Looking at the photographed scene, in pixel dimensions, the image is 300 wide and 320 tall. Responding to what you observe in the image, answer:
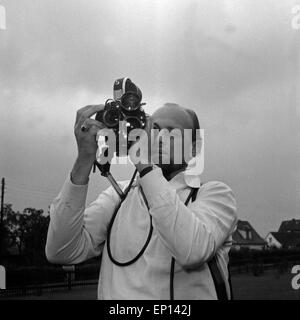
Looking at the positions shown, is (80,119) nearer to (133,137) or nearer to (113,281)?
(133,137)

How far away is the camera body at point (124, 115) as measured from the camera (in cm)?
98

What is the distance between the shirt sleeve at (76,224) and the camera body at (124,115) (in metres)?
0.13

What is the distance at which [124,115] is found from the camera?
0.97 meters

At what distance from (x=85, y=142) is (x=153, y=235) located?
228mm

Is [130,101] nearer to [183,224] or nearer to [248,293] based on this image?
[183,224]

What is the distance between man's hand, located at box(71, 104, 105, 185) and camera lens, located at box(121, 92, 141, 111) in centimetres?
5

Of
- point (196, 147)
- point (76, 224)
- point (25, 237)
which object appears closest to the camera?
point (76, 224)

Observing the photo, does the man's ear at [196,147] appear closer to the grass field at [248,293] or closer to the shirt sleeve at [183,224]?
the shirt sleeve at [183,224]

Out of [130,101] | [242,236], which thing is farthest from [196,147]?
[242,236]

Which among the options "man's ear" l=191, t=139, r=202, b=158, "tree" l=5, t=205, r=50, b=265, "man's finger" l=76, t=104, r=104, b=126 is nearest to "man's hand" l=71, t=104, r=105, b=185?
"man's finger" l=76, t=104, r=104, b=126

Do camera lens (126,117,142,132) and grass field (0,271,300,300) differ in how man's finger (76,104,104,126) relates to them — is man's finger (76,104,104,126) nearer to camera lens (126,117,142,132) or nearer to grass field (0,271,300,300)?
camera lens (126,117,142,132)

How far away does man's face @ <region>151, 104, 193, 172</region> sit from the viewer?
3.36ft
